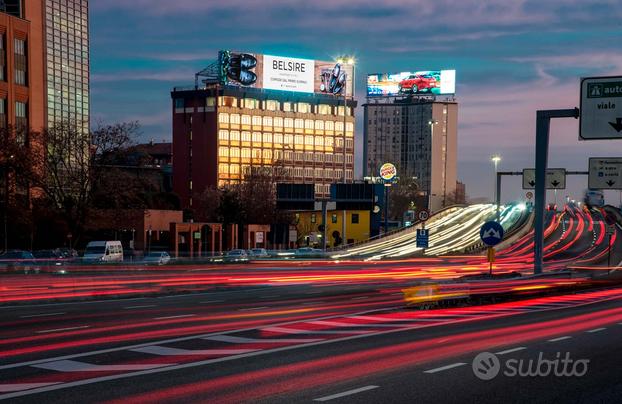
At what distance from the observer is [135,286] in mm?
33062

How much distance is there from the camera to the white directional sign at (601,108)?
2928 centimetres

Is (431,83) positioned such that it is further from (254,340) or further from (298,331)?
(254,340)

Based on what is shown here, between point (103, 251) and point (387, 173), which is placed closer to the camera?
point (103, 251)

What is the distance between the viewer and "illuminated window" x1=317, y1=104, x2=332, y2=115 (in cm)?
17012

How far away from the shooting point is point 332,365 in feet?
45.8

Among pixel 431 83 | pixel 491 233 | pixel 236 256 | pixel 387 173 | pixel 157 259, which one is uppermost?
pixel 431 83

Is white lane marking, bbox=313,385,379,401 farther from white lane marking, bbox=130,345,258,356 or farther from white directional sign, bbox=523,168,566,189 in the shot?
white directional sign, bbox=523,168,566,189

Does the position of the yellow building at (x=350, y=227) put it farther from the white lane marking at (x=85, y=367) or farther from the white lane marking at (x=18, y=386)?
the white lane marking at (x=18, y=386)

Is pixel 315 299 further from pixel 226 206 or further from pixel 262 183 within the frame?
pixel 262 183

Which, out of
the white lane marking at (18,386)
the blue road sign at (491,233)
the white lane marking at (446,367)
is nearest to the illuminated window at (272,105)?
the blue road sign at (491,233)

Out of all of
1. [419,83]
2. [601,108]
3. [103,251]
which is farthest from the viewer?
[419,83]

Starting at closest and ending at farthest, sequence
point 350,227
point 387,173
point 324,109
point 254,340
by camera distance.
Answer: point 254,340 < point 387,173 < point 350,227 < point 324,109

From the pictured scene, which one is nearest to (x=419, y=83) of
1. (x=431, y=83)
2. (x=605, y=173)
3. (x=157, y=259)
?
(x=431, y=83)

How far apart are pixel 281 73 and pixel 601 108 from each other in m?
128
